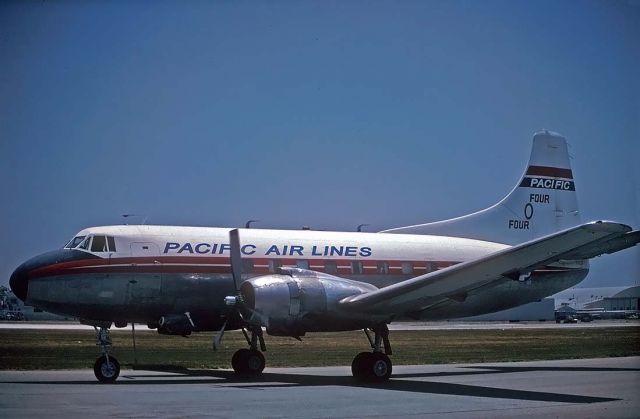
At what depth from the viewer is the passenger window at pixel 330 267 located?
789 inches

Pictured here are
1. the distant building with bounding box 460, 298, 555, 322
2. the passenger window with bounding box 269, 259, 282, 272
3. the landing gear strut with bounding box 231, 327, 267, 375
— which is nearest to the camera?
the passenger window with bounding box 269, 259, 282, 272

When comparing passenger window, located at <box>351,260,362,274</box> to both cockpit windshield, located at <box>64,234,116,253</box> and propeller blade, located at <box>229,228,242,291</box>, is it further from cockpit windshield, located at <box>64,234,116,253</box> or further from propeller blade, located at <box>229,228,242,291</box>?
cockpit windshield, located at <box>64,234,116,253</box>

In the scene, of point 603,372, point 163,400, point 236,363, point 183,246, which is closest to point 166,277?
point 183,246

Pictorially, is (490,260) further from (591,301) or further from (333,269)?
(591,301)

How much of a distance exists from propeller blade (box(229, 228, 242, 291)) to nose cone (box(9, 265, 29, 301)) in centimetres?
468

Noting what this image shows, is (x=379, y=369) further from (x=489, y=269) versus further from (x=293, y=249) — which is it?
(x=293, y=249)

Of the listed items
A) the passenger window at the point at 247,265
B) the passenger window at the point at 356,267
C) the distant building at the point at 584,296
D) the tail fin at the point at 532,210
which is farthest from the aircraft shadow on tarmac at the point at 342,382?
the distant building at the point at 584,296

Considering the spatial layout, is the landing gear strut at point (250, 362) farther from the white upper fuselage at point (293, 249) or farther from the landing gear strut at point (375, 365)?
the landing gear strut at point (375, 365)

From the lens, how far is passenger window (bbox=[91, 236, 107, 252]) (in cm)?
1836

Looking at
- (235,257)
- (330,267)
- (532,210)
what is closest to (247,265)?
(235,257)

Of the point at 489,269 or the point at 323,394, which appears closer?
the point at 323,394

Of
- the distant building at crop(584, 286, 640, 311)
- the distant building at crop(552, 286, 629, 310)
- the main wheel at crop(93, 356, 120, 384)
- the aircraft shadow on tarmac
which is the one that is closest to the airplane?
the main wheel at crop(93, 356, 120, 384)

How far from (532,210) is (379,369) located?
29.9 ft

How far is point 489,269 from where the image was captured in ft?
52.4
